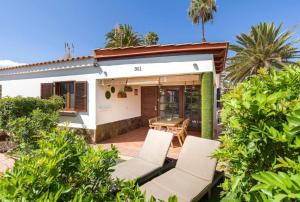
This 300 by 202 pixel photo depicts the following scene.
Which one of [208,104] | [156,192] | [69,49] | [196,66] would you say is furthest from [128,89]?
[156,192]

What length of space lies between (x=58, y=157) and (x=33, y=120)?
587 cm

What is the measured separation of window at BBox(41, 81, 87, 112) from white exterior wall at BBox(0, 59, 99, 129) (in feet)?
0.69

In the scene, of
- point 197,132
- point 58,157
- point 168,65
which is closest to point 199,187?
point 58,157

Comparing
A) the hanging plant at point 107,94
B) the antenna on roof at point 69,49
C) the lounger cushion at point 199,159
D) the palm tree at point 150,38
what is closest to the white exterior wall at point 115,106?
the hanging plant at point 107,94

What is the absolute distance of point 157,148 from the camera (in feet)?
18.0

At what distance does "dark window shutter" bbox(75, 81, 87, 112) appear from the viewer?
9.48m

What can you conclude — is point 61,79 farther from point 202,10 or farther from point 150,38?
point 202,10

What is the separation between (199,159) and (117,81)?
622 cm

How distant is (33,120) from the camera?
265 inches

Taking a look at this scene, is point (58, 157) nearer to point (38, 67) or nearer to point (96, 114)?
point (96, 114)

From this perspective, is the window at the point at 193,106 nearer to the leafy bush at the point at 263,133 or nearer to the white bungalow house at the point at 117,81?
the white bungalow house at the point at 117,81

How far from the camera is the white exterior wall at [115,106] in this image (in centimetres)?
959

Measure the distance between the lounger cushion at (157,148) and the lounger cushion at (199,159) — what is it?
1.60 feet

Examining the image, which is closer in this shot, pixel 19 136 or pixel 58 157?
pixel 58 157
